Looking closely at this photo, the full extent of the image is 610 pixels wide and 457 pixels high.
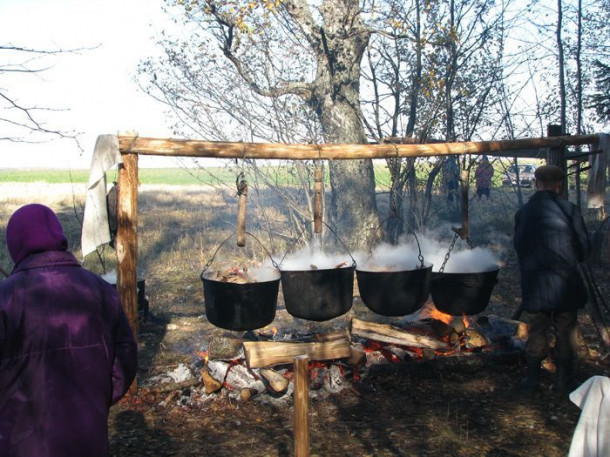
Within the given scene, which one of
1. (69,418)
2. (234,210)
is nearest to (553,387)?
(69,418)

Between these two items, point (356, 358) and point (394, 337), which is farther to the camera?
point (394, 337)

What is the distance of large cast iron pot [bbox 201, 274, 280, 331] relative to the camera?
16.1 ft

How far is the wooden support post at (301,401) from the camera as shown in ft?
10.2

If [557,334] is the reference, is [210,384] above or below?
below

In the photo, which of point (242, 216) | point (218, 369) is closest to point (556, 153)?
point (242, 216)

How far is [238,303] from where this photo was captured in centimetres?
491

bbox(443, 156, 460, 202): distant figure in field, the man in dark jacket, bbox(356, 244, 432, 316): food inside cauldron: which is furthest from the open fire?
bbox(443, 156, 460, 202): distant figure in field

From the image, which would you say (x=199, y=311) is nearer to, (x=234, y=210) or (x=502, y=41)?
(x=502, y=41)

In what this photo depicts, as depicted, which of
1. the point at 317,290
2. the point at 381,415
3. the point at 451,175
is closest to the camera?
the point at 381,415

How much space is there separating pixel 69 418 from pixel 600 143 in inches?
240

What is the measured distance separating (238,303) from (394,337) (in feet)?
6.13

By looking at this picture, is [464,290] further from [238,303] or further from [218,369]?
[218,369]

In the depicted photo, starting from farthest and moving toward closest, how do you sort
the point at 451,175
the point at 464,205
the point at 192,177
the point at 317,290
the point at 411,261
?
1. the point at 192,177
2. the point at 451,175
3. the point at 411,261
4. the point at 464,205
5. the point at 317,290

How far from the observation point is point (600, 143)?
626 centimetres
